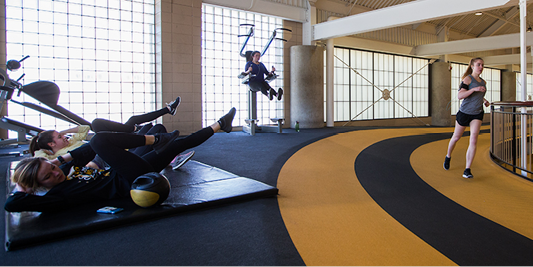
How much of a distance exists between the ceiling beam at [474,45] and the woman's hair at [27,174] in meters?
12.8

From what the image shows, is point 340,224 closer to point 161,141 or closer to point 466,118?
point 161,141

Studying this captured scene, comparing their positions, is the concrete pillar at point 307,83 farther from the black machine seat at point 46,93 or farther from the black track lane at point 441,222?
the black machine seat at point 46,93

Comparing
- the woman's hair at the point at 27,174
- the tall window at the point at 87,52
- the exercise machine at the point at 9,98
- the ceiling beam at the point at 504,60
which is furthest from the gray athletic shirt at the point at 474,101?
the ceiling beam at the point at 504,60

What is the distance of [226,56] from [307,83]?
8.84 feet

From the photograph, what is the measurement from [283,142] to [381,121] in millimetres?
8016

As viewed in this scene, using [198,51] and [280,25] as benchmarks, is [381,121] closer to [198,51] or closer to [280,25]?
[280,25]

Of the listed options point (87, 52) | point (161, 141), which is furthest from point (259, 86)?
point (161, 141)

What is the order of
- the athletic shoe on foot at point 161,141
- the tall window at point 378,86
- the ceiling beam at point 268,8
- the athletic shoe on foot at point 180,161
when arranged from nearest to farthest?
the athletic shoe on foot at point 161,141
the athletic shoe on foot at point 180,161
the ceiling beam at point 268,8
the tall window at point 378,86

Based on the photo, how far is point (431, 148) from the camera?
252 inches

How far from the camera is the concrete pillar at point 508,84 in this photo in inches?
731

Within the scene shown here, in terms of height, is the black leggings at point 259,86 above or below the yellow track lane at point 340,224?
above

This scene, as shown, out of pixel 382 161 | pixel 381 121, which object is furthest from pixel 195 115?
pixel 381 121

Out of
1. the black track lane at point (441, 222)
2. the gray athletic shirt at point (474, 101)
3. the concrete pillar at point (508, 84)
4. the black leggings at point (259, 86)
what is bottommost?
the black track lane at point (441, 222)

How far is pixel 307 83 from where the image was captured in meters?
10.3
